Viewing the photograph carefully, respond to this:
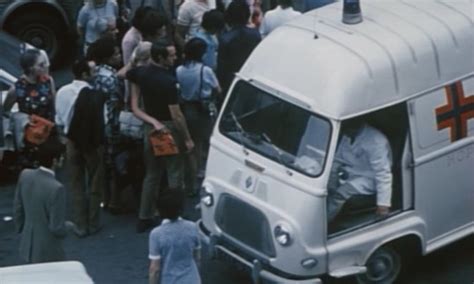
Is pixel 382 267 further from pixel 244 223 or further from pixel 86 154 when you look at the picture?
pixel 86 154

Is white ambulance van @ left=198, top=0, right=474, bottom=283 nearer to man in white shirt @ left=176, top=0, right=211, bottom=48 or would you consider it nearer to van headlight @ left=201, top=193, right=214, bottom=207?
van headlight @ left=201, top=193, right=214, bottom=207

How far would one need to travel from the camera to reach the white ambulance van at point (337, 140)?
38.8ft

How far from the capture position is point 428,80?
12.3 m

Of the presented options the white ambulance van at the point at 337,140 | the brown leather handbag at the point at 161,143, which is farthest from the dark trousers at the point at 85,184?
the white ambulance van at the point at 337,140

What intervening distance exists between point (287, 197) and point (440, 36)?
1.96 meters

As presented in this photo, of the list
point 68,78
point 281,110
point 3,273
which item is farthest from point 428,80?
point 68,78

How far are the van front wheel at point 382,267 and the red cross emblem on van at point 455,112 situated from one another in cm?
112

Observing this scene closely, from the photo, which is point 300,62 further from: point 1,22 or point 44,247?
point 1,22

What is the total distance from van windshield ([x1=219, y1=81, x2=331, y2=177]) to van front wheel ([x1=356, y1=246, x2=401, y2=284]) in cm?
97

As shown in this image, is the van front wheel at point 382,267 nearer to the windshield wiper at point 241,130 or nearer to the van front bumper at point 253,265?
the van front bumper at point 253,265

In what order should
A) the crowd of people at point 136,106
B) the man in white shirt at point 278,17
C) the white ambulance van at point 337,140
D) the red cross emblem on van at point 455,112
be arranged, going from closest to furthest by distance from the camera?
1. the white ambulance van at point 337,140
2. the red cross emblem on van at point 455,112
3. the crowd of people at point 136,106
4. the man in white shirt at point 278,17

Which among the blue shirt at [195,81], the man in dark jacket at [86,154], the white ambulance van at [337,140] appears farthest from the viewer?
the blue shirt at [195,81]

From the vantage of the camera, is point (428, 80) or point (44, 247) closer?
point (44, 247)

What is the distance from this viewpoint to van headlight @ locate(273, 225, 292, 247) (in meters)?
11.7
